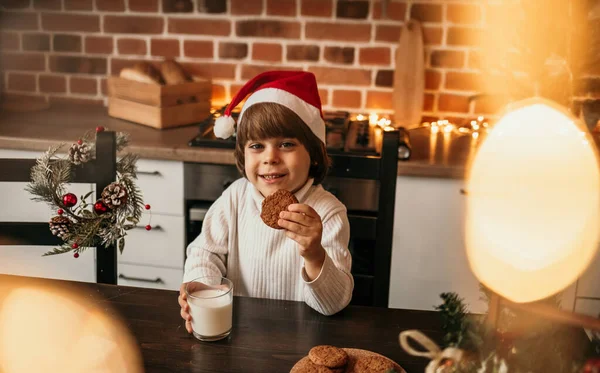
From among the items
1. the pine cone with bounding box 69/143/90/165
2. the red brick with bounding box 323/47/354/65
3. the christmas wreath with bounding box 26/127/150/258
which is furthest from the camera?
the red brick with bounding box 323/47/354/65

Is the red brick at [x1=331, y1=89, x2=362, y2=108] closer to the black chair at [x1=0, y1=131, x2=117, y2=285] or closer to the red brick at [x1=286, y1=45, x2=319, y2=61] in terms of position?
the red brick at [x1=286, y1=45, x2=319, y2=61]

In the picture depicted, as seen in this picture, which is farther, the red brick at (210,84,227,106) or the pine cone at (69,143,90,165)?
the red brick at (210,84,227,106)

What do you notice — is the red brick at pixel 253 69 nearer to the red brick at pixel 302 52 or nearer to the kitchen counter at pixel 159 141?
the red brick at pixel 302 52

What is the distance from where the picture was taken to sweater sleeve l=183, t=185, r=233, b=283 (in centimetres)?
145

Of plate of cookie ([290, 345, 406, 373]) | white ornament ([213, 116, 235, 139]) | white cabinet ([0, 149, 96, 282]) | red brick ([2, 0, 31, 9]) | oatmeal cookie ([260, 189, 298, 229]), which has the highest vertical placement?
red brick ([2, 0, 31, 9])

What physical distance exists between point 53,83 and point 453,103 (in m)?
1.66

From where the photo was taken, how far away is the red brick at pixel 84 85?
2.73 meters

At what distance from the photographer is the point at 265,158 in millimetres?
1448

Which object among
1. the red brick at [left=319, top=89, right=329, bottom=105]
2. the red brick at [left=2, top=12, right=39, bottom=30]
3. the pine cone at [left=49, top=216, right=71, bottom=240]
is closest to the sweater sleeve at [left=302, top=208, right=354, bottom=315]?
the pine cone at [left=49, top=216, right=71, bottom=240]

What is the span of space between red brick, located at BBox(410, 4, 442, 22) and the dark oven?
0.77 metres

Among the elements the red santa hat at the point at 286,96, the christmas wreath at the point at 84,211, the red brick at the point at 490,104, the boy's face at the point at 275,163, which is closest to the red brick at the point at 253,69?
the red brick at the point at 490,104

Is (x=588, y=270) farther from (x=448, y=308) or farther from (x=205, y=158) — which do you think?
(x=448, y=308)

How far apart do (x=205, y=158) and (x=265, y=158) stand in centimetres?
68

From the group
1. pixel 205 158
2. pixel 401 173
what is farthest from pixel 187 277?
pixel 401 173
